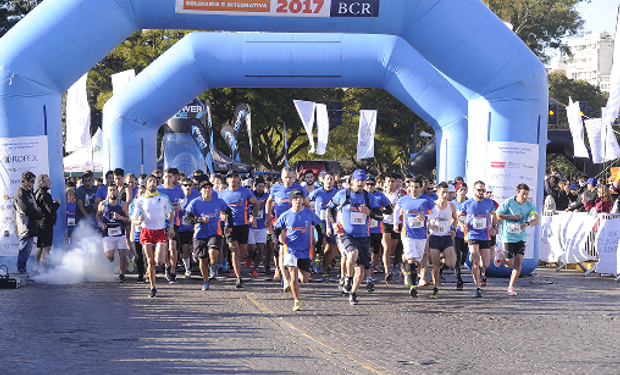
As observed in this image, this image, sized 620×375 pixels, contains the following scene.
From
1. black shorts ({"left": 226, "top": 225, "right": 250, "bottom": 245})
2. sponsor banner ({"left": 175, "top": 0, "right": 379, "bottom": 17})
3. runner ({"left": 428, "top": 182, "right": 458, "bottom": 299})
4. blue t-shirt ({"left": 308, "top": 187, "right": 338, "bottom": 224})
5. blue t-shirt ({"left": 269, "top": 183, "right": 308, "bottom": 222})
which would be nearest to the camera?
runner ({"left": 428, "top": 182, "right": 458, "bottom": 299})

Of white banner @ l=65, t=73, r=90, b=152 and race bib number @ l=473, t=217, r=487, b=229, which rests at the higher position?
white banner @ l=65, t=73, r=90, b=152

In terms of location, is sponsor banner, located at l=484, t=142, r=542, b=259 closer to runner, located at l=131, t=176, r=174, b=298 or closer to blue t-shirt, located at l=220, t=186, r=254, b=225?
blue t-shirt, located at l=220, t=186, r=254, b=225

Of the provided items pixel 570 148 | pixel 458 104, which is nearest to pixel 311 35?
pixel 458 104

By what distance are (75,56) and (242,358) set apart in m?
7.73

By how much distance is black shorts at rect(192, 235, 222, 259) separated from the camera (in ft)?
39.4

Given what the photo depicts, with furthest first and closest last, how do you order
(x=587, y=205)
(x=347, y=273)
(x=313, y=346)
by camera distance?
1. (x=587, y=205)
2. (x=347, y=273)
3. (x=313, y=346)

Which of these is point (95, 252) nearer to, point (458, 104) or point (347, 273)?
point (347, 273)

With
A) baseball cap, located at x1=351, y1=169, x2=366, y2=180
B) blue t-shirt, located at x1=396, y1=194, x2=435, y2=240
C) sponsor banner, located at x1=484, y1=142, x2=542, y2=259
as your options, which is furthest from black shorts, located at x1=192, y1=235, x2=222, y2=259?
sponsor banner, located at x1=484, y1=142, x2=542, y2=259

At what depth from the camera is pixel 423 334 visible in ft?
27.3

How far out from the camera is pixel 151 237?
11344 mm

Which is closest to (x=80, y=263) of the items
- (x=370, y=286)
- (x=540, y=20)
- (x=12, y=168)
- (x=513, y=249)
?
(x=12, y=168)

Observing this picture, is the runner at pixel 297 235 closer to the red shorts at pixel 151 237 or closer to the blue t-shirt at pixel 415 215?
the blue t-shirt at pixel 415 215

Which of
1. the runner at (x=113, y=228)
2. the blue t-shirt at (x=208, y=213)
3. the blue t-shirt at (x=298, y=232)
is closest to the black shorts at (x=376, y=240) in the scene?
the blue t-shirt at (x=208, y=213)

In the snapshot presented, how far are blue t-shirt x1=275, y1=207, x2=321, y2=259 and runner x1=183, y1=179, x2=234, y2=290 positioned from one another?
1785mm
